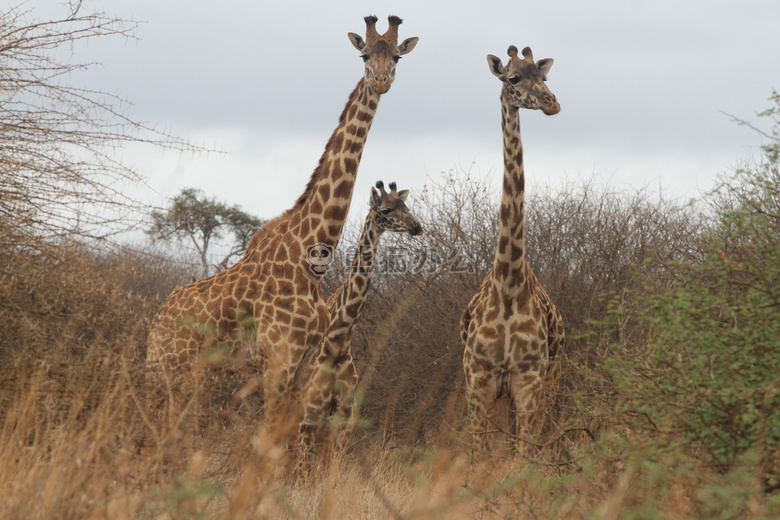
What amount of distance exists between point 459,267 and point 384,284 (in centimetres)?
143

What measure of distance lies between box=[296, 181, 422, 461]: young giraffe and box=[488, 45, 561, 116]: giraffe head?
5.74 ft

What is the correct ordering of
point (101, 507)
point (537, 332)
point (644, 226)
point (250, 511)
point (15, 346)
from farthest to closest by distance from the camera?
point (644, 226)
point (537, 332)
point (15, 346)
point (250, 511)
point (101, 507)

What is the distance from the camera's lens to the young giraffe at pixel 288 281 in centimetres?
621

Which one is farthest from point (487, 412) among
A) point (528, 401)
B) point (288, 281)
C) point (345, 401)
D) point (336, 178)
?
point (336, 178)

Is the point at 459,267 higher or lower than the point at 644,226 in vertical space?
lower

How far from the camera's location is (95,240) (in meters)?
6.29

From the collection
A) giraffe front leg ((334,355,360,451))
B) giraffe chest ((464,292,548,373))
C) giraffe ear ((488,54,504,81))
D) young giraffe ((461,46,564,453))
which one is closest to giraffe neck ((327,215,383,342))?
giraffe front leg ((334,355,360,451))

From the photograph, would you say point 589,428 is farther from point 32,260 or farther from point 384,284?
point 384,284

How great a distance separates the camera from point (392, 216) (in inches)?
306

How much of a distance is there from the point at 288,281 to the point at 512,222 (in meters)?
1.79

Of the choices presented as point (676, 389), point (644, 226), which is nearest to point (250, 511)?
point (676, 389)

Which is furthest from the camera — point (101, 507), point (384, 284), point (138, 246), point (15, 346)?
point (138, 246)

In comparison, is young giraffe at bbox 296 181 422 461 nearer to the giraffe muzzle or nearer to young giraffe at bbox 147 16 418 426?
young giraffe at bbox 147 16 418 426

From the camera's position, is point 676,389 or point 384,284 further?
point 384,284
